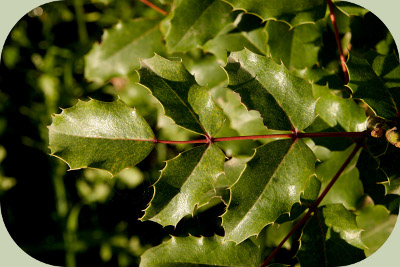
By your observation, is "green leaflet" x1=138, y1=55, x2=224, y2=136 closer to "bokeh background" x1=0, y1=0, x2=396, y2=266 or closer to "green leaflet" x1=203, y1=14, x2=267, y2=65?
"green leaflet" x1=203, y1=14, x2=267, y2=65

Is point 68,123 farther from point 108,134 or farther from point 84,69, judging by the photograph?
point 84,69

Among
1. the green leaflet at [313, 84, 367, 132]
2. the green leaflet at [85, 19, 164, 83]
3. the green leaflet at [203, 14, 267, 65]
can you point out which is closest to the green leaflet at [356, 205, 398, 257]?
the green leaflet at [313, 84, 367, 132]

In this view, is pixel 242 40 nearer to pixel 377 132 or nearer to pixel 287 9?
pixel 287 9

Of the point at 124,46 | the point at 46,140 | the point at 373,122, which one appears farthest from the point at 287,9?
the point at 46,140

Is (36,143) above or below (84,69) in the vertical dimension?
below

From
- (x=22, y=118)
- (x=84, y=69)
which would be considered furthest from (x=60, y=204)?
(x=84, y=69)

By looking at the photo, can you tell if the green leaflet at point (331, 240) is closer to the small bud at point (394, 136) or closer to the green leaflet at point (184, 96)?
the small bud at point (394, 136)
